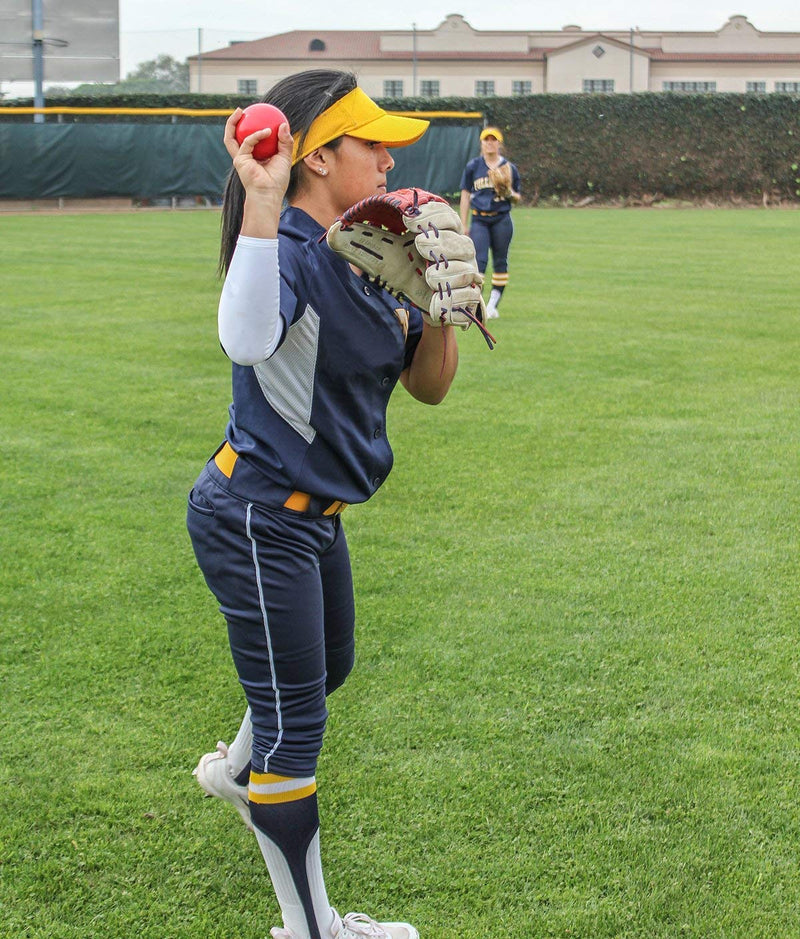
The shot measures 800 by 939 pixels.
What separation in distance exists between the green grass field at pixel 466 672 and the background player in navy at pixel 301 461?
52 cm

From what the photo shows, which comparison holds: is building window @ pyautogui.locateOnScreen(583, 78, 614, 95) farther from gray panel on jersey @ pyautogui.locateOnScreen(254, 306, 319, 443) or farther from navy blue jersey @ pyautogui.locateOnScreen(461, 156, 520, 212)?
gray panel on jersey @ pyautogui.locateOnScreen(254, 306, 319, 443)

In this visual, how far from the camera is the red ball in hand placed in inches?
88.8

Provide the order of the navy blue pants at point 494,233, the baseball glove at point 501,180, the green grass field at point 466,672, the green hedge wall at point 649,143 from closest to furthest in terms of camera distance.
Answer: the green grass field at point 466,672 → the baseball glove at point 501,180 → the navy blue pants at point 494,233 → the green hedge wall at point 649,143

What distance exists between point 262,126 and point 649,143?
1494 inches

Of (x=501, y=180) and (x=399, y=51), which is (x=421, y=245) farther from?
(x=399, y=51)

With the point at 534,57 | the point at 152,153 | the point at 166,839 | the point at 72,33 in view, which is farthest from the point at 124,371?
the point at 534,57

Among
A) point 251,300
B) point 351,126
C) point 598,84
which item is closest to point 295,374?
point 251,300

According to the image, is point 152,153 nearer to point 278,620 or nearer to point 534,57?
point 278,620

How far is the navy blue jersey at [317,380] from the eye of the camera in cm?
246

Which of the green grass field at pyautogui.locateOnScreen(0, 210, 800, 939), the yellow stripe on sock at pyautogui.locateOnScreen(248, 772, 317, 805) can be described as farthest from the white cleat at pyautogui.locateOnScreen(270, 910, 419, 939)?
the yellow stripe on sock at pyautogui.locateOnScreen(248, 772, 317, 805)

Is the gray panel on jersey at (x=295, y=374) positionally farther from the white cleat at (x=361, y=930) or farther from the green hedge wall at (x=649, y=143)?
the green hedge wall at (x=649, y=143)

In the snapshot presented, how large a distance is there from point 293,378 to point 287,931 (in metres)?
1.37

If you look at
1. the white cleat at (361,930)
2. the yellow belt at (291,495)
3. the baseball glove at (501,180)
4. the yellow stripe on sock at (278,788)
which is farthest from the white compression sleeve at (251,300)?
the baseball glove at (501,180)

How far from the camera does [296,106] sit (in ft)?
8.40
